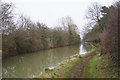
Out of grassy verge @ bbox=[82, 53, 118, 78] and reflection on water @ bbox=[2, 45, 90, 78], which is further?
reflection on water @ bbox=[2, 45, 90, 78]

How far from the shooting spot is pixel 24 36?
25.2 m

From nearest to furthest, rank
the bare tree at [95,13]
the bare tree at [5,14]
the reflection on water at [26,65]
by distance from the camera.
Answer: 1. the reflection on water at [26,65]
2. the bare tree at [5,14]
3. the bare tree at [95,13]

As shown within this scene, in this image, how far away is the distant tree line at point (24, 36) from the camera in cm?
1848

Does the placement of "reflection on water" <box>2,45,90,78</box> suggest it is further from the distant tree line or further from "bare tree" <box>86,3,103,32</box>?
"bare tree" <box>86,3,103,32</box>

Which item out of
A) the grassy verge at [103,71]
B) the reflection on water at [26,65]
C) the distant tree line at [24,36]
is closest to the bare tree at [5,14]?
the distant tree line at [24,36]

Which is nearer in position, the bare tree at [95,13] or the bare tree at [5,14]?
the bare tree at [5,14]

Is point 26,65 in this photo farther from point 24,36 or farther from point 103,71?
point 24,36

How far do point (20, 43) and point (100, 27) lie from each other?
2217 centimetres

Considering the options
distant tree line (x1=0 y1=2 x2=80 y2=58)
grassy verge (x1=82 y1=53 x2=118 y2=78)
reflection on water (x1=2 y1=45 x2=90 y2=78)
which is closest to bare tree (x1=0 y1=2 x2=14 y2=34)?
distant tree line (x1=0 y1=2 x2=80 y2=58)

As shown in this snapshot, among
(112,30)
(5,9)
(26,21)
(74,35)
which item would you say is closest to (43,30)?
(26,21)

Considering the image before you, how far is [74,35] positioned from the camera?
57781mm

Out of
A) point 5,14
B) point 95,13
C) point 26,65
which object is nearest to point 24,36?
point 5,14

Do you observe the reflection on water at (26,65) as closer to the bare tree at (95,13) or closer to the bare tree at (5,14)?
the bare tree at (5,14)

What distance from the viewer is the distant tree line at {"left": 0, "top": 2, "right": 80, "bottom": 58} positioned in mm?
18481
